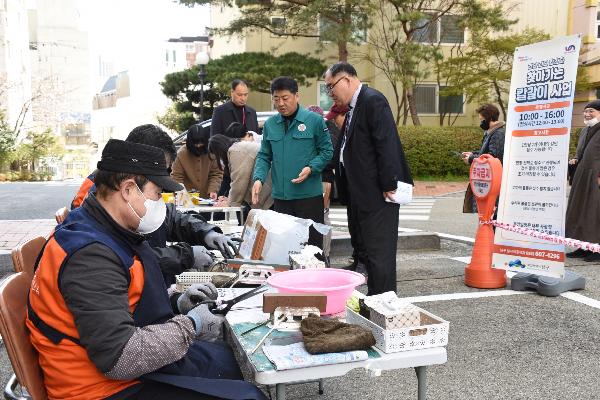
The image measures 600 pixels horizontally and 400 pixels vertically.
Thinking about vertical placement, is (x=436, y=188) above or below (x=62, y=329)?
below

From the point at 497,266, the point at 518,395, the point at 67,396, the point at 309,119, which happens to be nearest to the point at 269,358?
the point at 67,396

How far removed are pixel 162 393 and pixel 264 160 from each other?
12.0 ft

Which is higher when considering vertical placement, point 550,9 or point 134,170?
point 550,9

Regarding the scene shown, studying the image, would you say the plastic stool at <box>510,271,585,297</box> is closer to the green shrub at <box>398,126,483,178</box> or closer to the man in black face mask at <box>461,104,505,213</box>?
the man in black face mask at <box>461,104,505,213</box>

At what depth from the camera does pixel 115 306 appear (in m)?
1.71

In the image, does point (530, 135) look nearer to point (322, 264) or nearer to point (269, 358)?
point (322, 264)

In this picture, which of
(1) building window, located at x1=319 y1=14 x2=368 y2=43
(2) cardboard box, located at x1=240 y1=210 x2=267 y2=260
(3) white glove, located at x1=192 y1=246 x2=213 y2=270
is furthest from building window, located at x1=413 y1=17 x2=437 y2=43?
(3) white glove, located at x1=192 y1=246 x2=213 y2=270

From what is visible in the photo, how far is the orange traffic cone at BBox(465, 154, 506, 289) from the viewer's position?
550cm

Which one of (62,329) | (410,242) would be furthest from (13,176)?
(62,329)

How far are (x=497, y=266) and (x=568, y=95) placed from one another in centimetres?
171

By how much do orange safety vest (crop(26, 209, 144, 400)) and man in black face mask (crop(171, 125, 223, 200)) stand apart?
4.25 metres

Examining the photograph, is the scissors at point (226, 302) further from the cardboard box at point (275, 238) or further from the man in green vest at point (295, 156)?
the man in green vest at point (295, 156)

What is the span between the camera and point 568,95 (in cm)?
489

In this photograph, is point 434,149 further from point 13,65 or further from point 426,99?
point 13,65
